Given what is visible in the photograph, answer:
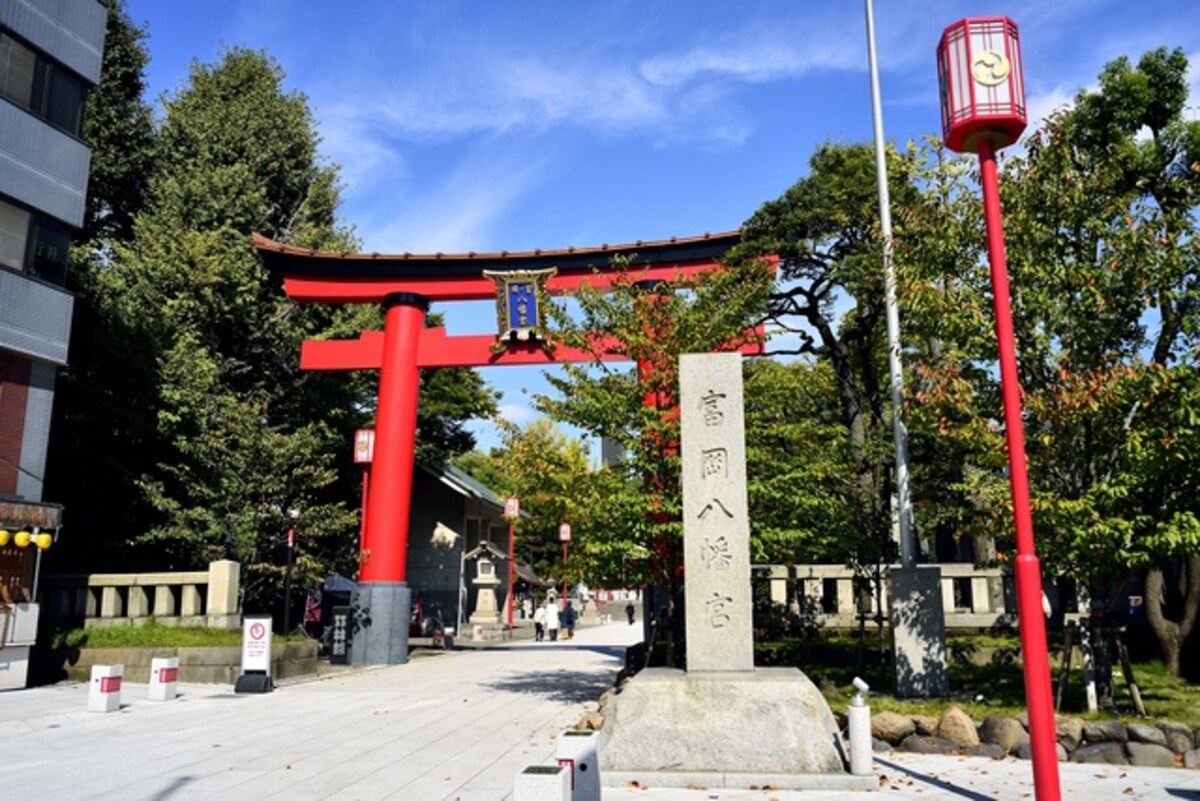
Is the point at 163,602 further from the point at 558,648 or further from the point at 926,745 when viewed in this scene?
the point at 926,745

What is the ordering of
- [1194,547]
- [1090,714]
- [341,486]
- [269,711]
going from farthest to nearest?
[341,486]
[269,711]
[1090,714]
[1194,547]

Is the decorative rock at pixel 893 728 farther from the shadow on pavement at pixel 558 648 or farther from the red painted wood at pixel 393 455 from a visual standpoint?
the shadow on pavement at pixel 558 648

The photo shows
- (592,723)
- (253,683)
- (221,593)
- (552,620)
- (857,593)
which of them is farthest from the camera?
(552,620)

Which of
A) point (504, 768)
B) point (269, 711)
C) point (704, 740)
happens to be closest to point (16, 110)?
point (269, 711)

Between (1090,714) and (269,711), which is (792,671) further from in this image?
(269,711)

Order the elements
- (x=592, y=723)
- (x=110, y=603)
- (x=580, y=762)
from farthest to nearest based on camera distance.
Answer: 1. (x=110, y=603)
2. (x=592, y=723)
3. (x=580, y=762)

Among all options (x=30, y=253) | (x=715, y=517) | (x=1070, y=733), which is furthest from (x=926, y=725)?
(x=30, y=253)

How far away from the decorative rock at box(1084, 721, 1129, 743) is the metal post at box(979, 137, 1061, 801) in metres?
3.30

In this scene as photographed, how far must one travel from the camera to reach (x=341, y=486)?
30062 mm

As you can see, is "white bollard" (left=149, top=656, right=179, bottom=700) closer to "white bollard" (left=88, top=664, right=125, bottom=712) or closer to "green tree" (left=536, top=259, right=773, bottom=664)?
"white bollard" (left=88, top=664, right=125, bottom=712)

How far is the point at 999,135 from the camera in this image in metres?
8.16

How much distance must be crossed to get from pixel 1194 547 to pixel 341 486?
2578 cm

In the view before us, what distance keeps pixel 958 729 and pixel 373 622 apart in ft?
55.5

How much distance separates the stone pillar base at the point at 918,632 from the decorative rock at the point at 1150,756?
363cm
